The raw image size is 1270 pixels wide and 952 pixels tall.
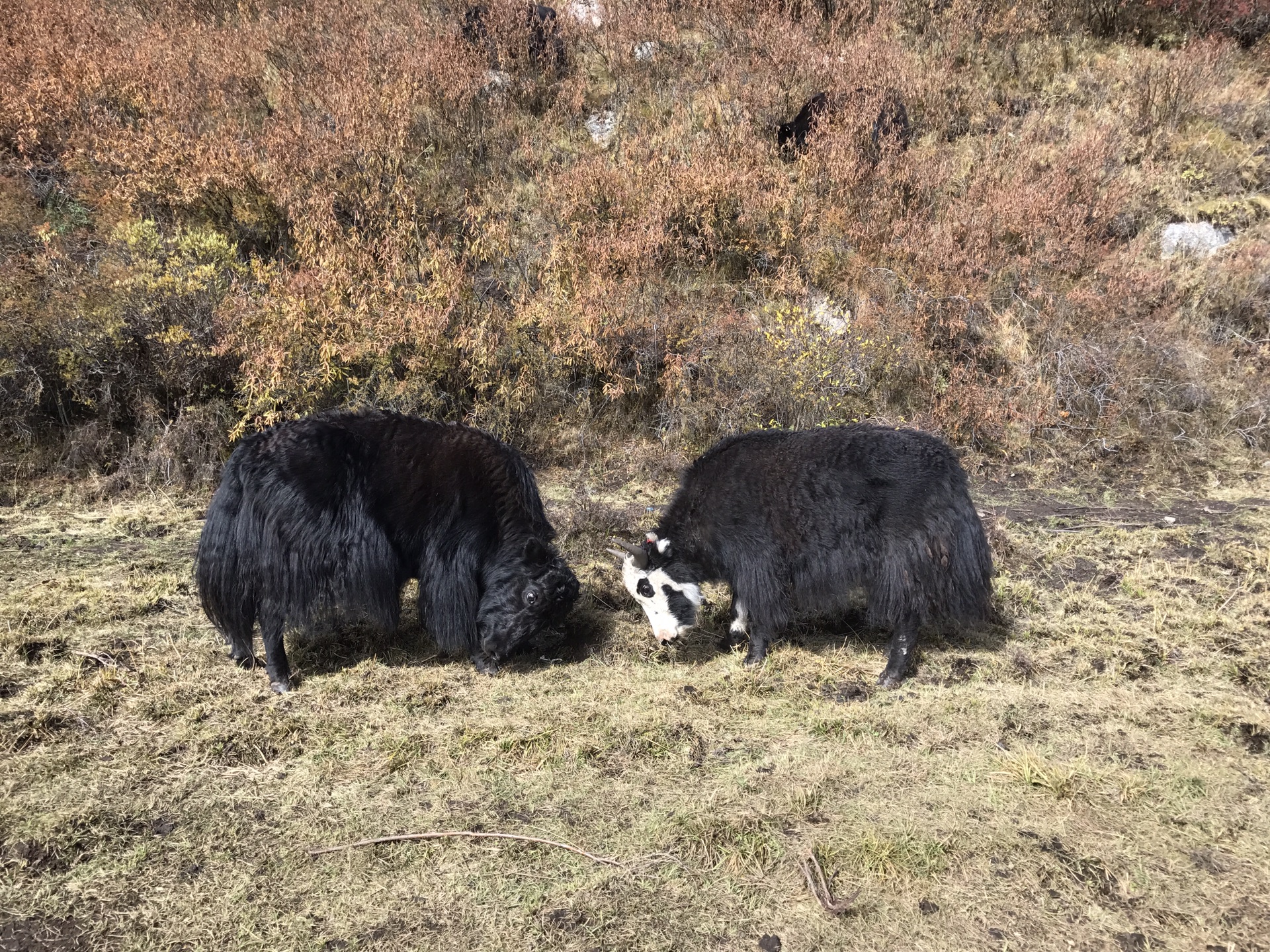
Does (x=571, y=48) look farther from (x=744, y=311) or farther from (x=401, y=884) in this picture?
(x=401, y=884)

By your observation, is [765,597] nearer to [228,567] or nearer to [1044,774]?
[1044,774]

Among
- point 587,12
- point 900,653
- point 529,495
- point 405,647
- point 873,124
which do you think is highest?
point 587,12

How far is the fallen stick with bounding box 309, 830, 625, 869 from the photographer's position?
328 centimetres

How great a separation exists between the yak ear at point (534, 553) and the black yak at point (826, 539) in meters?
0.58

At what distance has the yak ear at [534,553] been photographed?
494 centimetres

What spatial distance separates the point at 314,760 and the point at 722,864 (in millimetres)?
2060

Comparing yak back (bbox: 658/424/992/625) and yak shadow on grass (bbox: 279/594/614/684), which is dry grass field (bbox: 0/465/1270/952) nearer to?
yak shadow on grass (bbox: 279/594/614/684)

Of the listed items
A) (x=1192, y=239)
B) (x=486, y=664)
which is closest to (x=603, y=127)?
(x=1192, y=239)

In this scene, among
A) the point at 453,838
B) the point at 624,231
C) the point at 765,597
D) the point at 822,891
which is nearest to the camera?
the point at 822,891

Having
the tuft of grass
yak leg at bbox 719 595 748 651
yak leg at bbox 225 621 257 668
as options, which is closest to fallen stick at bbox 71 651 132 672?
yak leg at bbox 225 621 257 668

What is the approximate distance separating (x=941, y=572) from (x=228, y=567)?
402 cm

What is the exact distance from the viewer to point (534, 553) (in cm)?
496

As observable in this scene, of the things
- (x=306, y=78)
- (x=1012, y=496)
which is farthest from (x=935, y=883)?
(x=306, y=78)

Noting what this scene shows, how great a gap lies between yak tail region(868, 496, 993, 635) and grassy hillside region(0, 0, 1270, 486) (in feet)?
12.5
